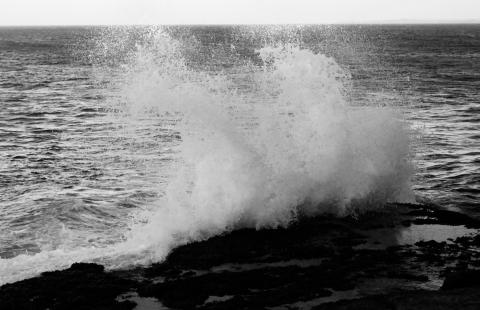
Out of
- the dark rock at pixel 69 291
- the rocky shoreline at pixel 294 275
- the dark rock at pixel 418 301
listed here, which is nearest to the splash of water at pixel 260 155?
the rocky shoreline at pixel 294 275

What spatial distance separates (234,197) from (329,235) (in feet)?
10.1

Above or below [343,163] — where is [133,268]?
below

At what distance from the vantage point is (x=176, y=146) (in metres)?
31.2

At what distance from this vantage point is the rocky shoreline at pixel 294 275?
12.7 m

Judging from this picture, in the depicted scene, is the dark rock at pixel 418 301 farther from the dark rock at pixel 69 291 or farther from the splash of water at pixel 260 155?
the splash of water at pixel 260 155

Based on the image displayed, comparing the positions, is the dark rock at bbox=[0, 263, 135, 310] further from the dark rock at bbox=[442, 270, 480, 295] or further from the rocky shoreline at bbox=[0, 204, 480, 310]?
the dark rock at bbox=[442, 270, 480, 295]

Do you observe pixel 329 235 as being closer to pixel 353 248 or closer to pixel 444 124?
pixel 353 248

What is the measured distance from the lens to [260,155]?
1947 cm

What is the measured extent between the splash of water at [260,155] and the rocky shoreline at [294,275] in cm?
103

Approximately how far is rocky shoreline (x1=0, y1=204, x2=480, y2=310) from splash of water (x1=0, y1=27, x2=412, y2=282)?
3.38 feet

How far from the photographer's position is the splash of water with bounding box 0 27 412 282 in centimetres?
1772

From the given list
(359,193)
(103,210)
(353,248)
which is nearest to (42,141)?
(103,210)

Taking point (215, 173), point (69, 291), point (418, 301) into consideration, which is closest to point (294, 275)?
point (418, 301)

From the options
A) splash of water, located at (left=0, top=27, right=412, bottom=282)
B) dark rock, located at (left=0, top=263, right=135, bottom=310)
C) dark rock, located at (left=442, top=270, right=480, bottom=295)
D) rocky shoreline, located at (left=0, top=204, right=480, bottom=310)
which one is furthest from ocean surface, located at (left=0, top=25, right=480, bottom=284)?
dark rock, located at (left=442, top=270, right=480, bottom=295)
